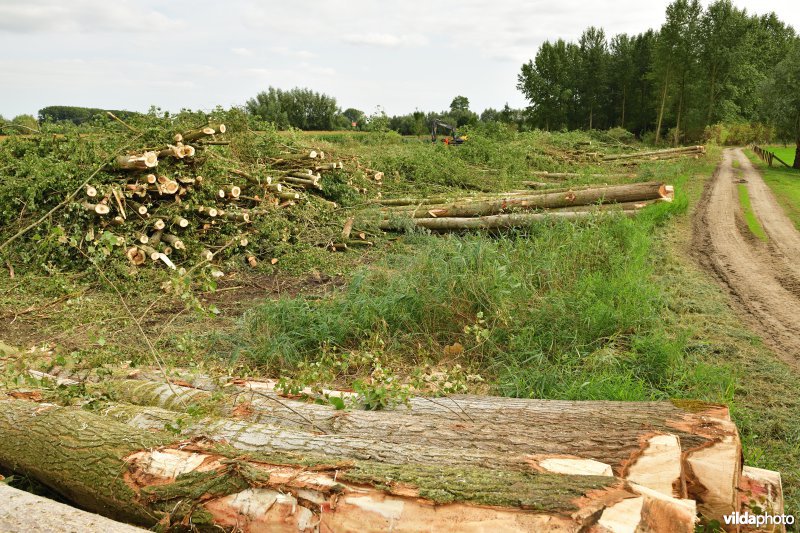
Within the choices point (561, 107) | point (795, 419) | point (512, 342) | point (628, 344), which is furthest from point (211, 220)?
point (561, 107)

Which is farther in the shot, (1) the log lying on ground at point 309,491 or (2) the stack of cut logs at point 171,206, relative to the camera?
(2) the stack of cut logs at point 171,206

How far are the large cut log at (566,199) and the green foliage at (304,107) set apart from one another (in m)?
30.4

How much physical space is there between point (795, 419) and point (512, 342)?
2.13 meters

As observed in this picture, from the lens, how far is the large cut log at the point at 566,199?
10484mm

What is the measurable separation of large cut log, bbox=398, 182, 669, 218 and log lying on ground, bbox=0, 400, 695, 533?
8.20m

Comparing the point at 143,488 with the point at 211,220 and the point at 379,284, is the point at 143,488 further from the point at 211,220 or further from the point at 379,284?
the point at 211,220

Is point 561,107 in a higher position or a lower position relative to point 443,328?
higher

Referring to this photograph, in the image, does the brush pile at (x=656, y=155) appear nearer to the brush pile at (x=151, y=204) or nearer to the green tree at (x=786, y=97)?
the green tree at (x=786, y=97)

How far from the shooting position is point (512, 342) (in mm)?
5133

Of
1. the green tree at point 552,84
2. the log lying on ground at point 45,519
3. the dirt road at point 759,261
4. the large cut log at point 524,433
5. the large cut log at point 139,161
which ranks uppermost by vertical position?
the green tree at point 552,84

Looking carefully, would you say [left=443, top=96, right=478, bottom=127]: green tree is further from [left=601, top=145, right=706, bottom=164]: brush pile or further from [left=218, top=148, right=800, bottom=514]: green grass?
[left=218, top=148, right=800, bottom=514]: green grass

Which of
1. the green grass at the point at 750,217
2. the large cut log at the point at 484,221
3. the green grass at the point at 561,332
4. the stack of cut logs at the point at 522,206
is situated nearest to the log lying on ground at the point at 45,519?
the green grass at the point at 561,332

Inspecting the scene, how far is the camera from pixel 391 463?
2615 mm

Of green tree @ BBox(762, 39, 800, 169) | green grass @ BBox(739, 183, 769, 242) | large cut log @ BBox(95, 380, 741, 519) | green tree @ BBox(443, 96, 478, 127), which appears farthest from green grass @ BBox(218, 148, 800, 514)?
green tree @ BBox(443, 96, 478, 127)
